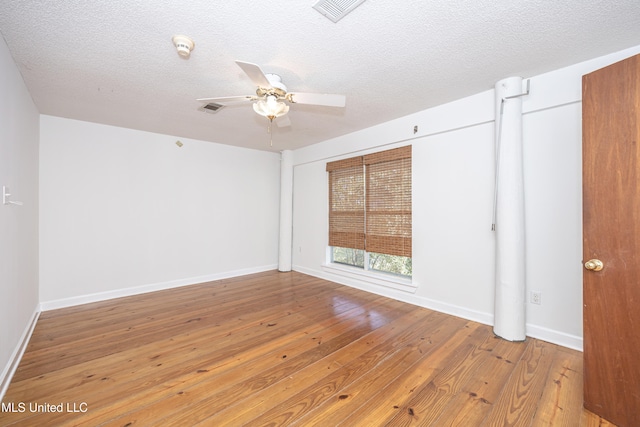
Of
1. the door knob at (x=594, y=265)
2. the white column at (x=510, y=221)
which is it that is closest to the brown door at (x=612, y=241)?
the door knob at (x=594, y=265)

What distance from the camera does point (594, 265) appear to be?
155 cm

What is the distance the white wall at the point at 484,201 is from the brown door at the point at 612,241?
827 millimetres

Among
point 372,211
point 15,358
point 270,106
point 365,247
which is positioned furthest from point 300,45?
point 15,358

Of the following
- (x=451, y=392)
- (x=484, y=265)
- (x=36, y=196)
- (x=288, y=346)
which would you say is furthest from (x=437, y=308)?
(x=36, y=196)

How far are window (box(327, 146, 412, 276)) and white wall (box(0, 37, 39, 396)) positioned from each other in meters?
3.56

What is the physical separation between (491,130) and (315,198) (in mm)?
2890

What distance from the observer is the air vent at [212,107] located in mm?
2974

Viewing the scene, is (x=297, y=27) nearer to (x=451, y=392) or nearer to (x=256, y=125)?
(x=256, y=125)

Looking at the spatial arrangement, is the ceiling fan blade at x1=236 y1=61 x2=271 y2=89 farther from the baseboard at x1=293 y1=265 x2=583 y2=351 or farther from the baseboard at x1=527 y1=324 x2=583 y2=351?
the baseboard at x1=527 y1=324 x2=583 y2=351

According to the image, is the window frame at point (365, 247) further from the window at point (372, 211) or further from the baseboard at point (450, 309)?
the baseboard at point (450, 309)

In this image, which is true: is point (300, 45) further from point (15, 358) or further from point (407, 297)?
point (15, 358)

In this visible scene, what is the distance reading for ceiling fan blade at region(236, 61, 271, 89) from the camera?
1.67m

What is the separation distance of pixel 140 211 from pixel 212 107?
2.07m

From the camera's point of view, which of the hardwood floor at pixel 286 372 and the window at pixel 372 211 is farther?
the window at pixel 372 211
